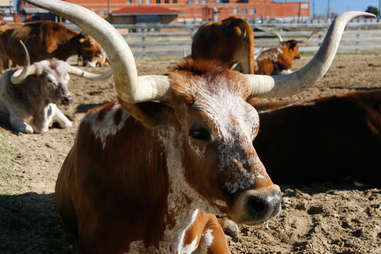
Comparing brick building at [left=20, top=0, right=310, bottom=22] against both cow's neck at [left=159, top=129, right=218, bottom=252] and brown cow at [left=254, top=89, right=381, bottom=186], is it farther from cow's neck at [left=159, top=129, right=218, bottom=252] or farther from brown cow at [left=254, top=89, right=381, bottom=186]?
cow's neck at [left=159, top=129, right=218, bottom=252]

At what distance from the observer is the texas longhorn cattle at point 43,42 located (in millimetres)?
11297

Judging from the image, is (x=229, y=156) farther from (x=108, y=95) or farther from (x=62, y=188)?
(x=108, y=95)

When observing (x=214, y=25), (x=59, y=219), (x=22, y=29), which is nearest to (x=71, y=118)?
(x=214, y=25)

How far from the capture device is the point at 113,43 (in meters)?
1.93

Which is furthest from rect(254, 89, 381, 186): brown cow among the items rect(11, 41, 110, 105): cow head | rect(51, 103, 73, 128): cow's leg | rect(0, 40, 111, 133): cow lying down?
rect(51, 103, 73, 128): cow's leg

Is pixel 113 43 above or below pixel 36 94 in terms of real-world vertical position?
above

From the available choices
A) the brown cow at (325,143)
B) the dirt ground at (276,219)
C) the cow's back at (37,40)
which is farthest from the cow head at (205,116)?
the cow's back at (37,40)

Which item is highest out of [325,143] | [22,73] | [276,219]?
[22,73]

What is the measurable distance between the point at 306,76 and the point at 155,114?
3.23ft

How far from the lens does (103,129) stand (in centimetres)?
282

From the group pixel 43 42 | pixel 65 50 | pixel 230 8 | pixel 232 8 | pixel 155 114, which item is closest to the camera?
pixel 155 114

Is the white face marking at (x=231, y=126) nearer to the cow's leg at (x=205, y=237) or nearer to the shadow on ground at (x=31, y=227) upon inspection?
the cow's leg at (x=205, y=237)

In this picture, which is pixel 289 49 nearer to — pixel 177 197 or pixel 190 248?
pixel 190 248

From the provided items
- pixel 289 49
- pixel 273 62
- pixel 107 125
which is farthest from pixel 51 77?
pixel 289 49
